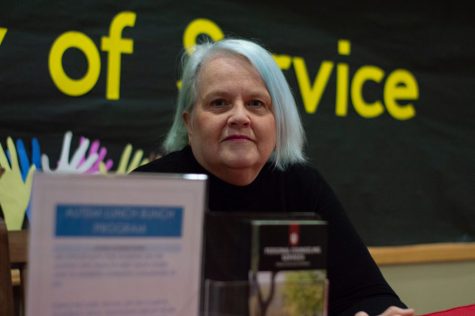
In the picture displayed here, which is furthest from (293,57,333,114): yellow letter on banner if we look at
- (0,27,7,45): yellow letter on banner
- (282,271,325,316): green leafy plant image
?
(282,271,325,316): green leafy plant image

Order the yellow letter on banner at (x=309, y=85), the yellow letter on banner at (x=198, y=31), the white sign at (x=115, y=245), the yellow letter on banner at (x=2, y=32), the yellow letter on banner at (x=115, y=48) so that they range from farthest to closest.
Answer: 1. the yellow letter on banner at (x=309, y=85)
2. the yellow letter on banner at (x=198, y=31)
3. the yellow letter on banner at (x=115, y=48)
4. the yellow letter on banner at (x=2, y=32)
5. the white sign at (x=115, y=245)

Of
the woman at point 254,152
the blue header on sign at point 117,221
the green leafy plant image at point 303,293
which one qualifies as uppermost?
the woman at point 254,152

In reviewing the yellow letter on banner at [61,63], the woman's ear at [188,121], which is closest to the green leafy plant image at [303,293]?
the woman's ear at [188,121]

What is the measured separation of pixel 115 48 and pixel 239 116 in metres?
0.77

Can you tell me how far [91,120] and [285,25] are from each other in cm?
87

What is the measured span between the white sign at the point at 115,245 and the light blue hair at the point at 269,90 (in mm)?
746

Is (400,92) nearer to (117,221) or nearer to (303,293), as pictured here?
(303,293)

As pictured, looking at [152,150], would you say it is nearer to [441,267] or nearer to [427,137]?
[427,137]

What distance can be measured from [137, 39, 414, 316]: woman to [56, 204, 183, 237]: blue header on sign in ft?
2.25

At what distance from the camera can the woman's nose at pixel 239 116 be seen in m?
1.27

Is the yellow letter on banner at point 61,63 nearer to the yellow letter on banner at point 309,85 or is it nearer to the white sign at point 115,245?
the yellow letter on banner at point 309,85

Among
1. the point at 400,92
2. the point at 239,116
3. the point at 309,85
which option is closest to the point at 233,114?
the point at 239,116

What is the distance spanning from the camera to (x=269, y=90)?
131 cm

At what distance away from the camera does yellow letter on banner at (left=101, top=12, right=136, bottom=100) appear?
6.06 feet
